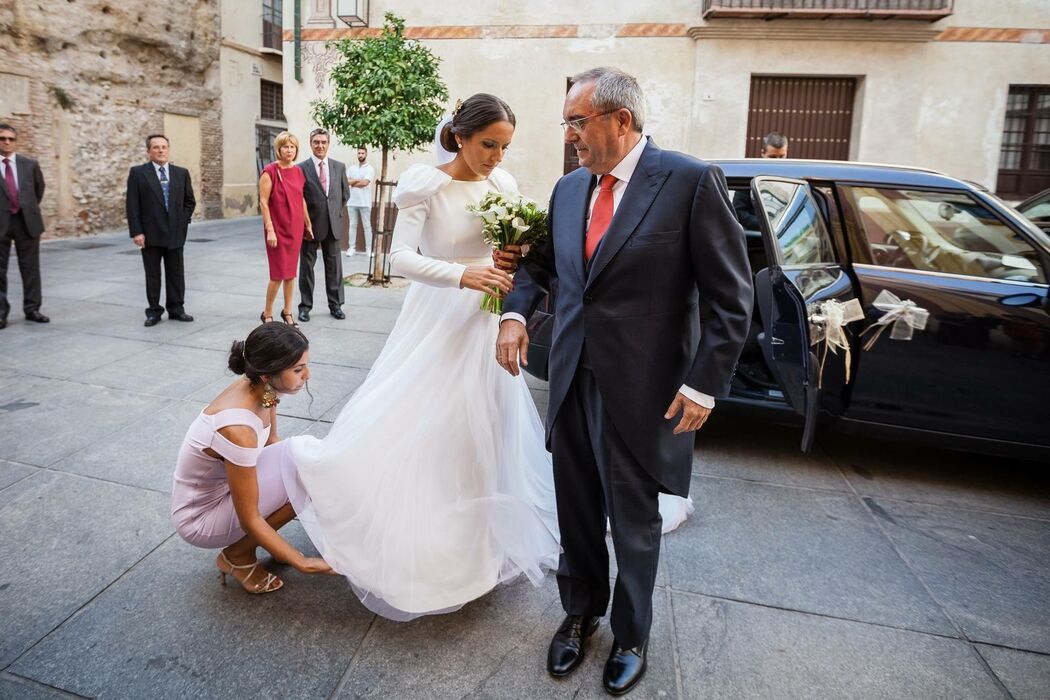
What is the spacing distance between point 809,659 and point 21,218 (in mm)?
8055

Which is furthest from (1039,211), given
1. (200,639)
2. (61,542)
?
(61,542)

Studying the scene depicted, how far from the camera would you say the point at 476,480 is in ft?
9.05

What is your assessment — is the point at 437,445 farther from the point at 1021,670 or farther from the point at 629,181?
the point at 1021,670

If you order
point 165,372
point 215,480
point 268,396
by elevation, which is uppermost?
point 268,396

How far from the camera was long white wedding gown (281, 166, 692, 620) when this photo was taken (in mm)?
2592

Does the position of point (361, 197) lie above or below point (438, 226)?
above

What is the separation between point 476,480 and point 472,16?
1252 centimetres

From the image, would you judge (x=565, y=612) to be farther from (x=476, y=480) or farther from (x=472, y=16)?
(x=472, y=16)

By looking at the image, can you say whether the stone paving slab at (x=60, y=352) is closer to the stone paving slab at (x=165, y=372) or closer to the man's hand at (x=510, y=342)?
the stone paving slab at (x=165, y=372)

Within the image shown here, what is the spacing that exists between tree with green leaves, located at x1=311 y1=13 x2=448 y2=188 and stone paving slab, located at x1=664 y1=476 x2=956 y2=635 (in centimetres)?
689

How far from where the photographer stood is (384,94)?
8992 mm

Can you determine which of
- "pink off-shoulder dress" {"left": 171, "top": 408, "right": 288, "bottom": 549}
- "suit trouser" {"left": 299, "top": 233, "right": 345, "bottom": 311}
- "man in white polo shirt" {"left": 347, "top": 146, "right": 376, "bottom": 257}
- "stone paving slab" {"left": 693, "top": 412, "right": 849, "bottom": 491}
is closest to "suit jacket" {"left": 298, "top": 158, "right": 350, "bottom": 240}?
"suit trouser" {"left": 299, "top": 233, "right": 345, "bottom": 311}

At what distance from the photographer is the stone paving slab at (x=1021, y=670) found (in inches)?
95.6

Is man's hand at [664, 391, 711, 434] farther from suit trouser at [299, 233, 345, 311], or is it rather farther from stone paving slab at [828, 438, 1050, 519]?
suit trouser at [299, 233, 345, 311]
